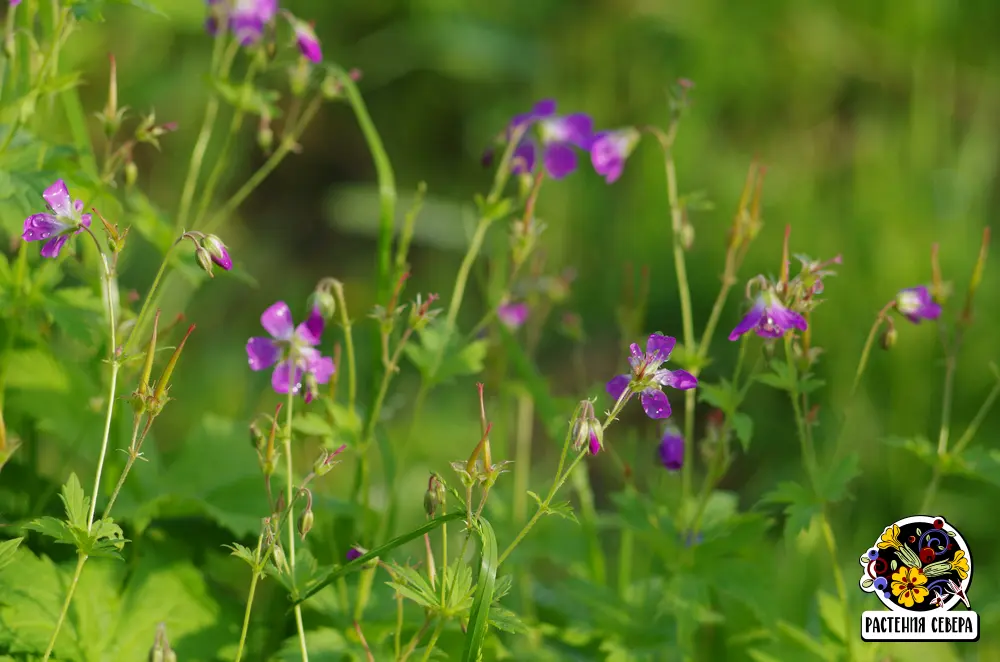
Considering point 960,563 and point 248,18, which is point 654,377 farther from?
point 248,18

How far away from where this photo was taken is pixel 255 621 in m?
1.90

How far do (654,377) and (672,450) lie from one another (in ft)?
1.41

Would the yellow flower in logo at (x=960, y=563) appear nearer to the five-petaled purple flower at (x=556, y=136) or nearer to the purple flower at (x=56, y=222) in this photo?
the five-petaled purple flower at (x=556, y=136)

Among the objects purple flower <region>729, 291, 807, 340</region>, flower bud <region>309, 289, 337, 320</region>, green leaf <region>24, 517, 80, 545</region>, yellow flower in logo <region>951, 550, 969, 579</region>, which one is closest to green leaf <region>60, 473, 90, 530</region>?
green leaf <region>24, 517, 80, 545</region>

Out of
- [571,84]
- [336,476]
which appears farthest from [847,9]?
[336,476]

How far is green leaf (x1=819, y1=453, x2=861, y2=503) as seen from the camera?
5.74 feet

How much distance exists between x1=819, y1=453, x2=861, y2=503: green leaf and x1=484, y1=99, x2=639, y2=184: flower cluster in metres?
0.68

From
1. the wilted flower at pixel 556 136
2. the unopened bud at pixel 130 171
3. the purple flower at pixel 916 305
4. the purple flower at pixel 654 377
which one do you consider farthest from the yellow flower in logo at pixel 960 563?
the unopened bud at pixel 130 171

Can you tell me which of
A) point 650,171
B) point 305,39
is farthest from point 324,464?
point 650,171

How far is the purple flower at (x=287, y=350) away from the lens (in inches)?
64.1

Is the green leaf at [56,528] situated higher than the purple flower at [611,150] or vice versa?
the purple flower at [611,150]

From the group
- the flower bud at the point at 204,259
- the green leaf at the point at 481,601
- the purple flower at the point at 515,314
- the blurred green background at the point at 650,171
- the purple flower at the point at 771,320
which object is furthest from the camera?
the blurred green background at the point at 650,171

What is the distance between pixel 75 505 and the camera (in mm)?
1376

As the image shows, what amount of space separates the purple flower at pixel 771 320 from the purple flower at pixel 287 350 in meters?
0.63
